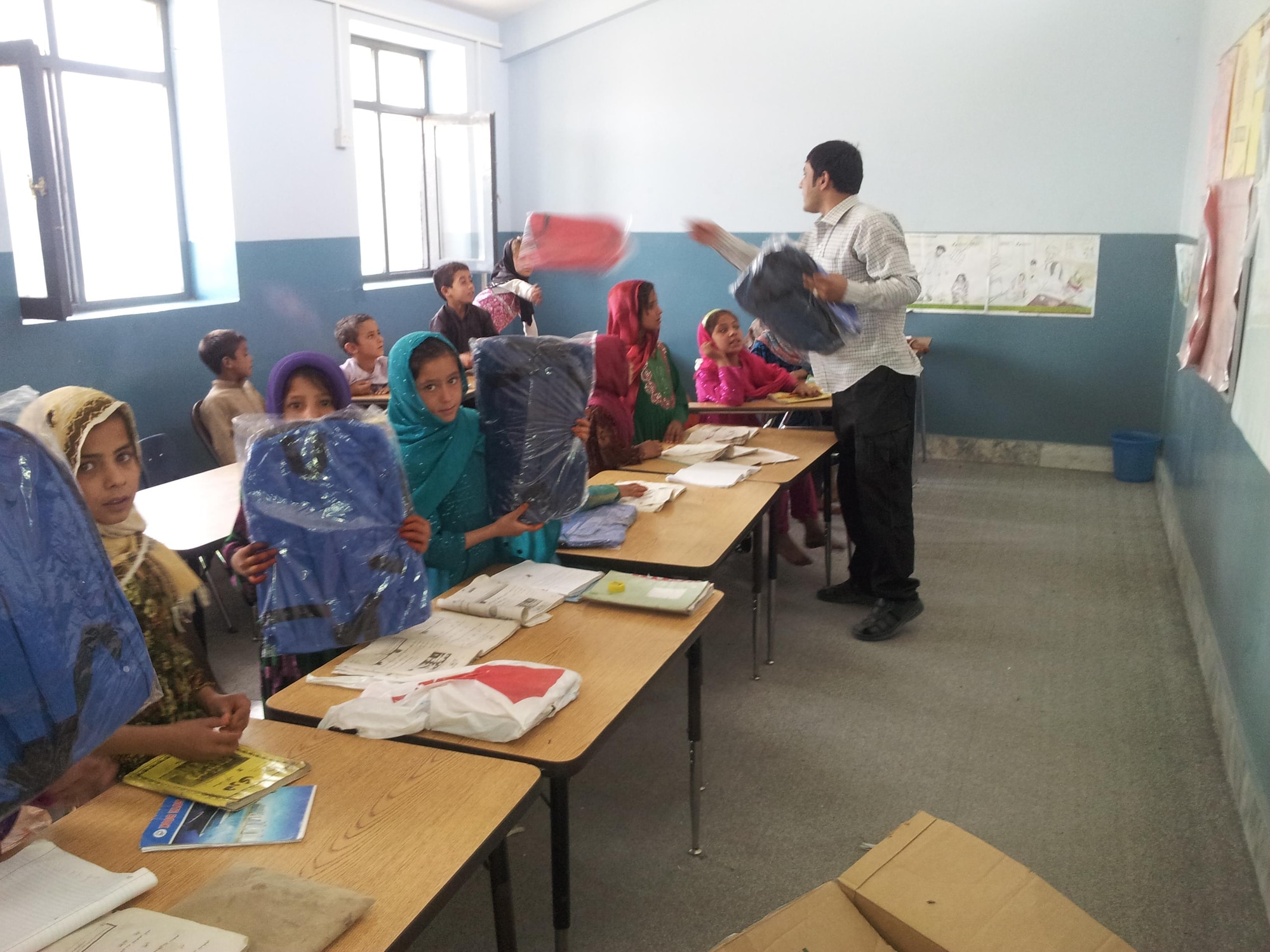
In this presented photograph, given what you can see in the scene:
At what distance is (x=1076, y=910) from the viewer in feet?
4.80

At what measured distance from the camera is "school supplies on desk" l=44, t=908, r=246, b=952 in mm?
1010

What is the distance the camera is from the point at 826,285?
298 centimetres

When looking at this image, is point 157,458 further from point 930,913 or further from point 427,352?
point 930,913

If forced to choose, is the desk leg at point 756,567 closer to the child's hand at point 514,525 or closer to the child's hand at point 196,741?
the child's hand at point 514,525

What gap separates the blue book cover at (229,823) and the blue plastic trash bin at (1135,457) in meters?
5.45

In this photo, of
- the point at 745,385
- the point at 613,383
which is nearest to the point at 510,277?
the point at 745,385

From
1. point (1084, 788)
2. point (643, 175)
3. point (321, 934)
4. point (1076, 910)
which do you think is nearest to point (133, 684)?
point (321, 934)

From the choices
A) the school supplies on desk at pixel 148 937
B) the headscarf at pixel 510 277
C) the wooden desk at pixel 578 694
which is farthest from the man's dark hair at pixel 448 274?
the school supplies on desk at pixel 148 937

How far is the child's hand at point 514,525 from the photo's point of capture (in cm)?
230

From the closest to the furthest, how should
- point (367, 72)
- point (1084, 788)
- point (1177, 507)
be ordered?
point (1084, 788) → point (1177, 507) → point (367, 72)

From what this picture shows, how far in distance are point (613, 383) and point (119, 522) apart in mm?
2189

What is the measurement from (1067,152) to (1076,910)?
209 inches

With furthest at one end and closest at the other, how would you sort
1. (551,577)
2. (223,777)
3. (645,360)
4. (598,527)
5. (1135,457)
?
(1135,457) < (645,360) < (598,527) < (551,577) < (223,777)

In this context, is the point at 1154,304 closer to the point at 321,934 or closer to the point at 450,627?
the point at 450,627
